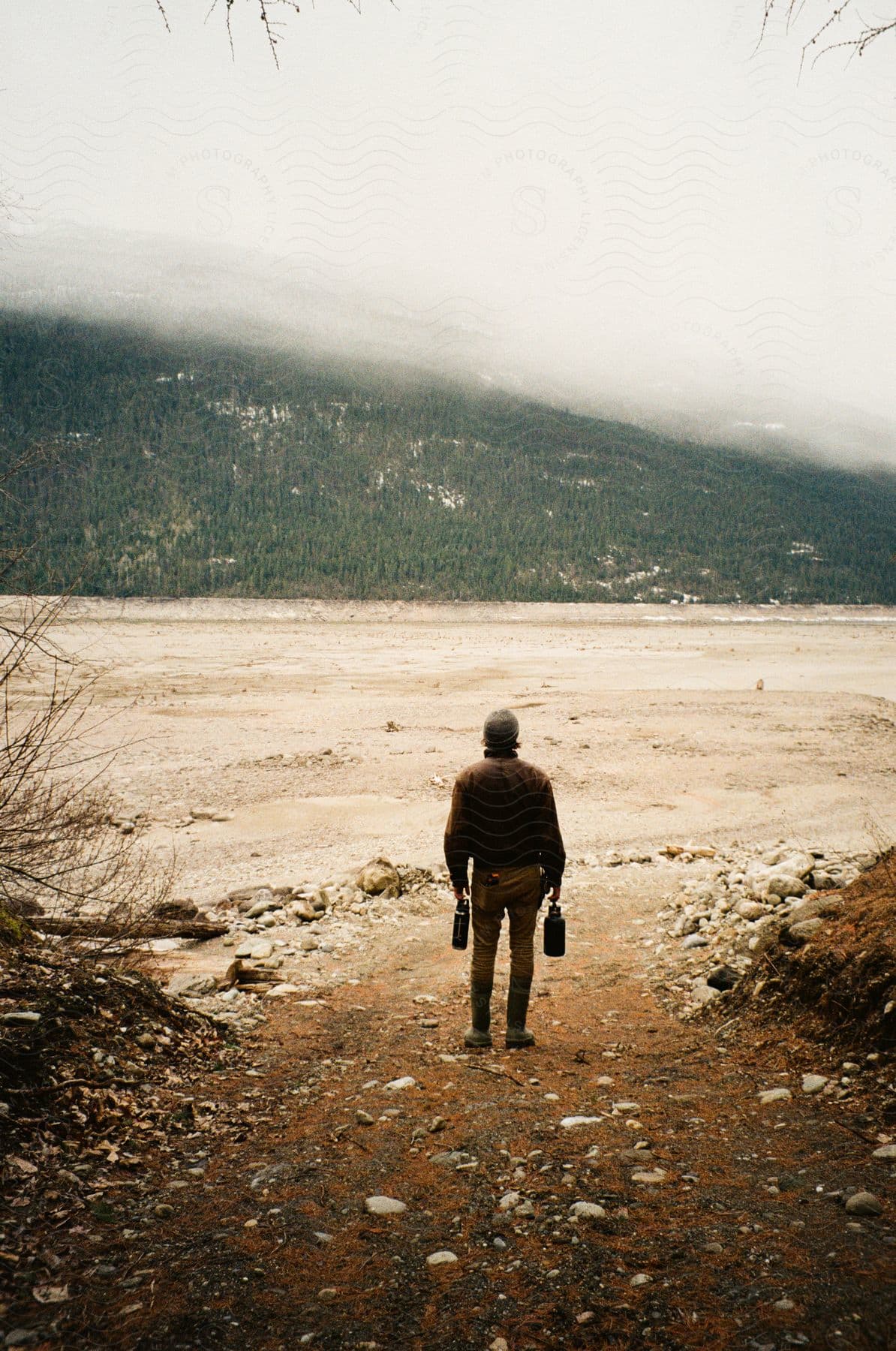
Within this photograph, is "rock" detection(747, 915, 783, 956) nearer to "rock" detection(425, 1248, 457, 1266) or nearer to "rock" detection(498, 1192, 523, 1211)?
"rock" detection(498, 1192, 523, 1211)

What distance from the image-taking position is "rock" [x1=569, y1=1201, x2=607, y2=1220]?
3.40 metres

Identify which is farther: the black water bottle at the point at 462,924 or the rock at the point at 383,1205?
the black water bottle at the point at 462,924

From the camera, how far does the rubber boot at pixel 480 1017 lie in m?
5.59

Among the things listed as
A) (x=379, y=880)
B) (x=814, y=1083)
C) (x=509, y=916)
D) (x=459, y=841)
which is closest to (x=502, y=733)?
(x=459, y=841)

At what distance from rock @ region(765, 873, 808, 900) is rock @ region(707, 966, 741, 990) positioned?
1584 millimetres

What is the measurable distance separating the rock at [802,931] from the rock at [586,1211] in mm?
2958

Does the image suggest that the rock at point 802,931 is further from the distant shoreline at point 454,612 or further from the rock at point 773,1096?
the distant shoreline at point 454,612

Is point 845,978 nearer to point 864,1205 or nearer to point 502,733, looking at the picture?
point 864,1205

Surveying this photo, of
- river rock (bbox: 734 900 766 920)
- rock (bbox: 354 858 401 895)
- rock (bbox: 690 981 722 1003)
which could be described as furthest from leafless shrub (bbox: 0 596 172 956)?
river rock (bbox: 734 900 766 920)

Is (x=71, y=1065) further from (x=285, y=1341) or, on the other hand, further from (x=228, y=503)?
(x=228, y=503)

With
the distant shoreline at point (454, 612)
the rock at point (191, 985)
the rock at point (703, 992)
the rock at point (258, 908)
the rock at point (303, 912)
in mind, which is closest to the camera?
the rock at point (703, 992)

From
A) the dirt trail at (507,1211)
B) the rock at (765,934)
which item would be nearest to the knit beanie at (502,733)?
the dirt trail at (507,1211)

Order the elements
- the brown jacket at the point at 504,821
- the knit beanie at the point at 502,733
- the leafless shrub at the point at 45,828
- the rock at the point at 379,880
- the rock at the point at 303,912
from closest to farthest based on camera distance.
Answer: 1. the leafless shrub at the point at 45,828
2. the brown jacket at the point at 504,821
3. the knit beanie at the point at 502,733
4. the rock at the point at 303,912
5. the rock at the point at 379,880

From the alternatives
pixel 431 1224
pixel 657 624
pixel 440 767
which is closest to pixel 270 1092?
pixel 431 1224
